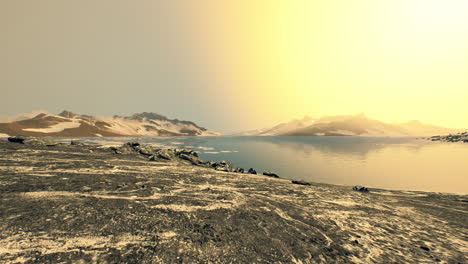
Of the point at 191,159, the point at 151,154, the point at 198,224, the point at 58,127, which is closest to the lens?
the point at 198,224

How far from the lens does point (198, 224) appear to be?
9.33 meters

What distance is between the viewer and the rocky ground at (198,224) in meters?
7.06

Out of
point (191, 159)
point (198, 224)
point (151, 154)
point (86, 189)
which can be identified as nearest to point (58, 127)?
point (151, 154)

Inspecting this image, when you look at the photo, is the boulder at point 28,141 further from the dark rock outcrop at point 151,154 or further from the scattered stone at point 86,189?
the scattered stone at point 86,189

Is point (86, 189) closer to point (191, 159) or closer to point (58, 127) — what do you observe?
point (191, 159)

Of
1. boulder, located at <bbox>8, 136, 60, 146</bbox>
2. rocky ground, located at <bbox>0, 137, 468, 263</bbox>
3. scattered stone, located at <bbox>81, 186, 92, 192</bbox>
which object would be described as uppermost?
boulder, located at <bbox>8, 136, 60, 146</bbox>

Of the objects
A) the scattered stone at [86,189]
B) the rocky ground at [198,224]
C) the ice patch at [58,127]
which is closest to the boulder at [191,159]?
the rocky ground at [198,224]

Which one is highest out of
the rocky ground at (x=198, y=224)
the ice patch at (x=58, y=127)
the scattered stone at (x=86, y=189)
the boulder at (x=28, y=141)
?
the ice patch at (x=58, y=127)

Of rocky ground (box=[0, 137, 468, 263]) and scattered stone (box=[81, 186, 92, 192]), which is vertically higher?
scattered stone (box=[81, 186, 92, 192])

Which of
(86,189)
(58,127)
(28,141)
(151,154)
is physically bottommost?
(86,189)

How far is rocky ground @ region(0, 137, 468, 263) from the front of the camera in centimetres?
706

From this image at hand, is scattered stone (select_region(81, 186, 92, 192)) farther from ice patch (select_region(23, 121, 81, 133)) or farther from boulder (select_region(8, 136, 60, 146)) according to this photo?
ice patch (select_region(23, 121, 81, 133))

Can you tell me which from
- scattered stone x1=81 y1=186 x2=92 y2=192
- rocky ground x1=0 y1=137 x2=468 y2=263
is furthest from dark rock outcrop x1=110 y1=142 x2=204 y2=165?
scattered stone x1=81 y1=186 x2=92 y2=192

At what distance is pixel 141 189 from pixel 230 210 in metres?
6.79
